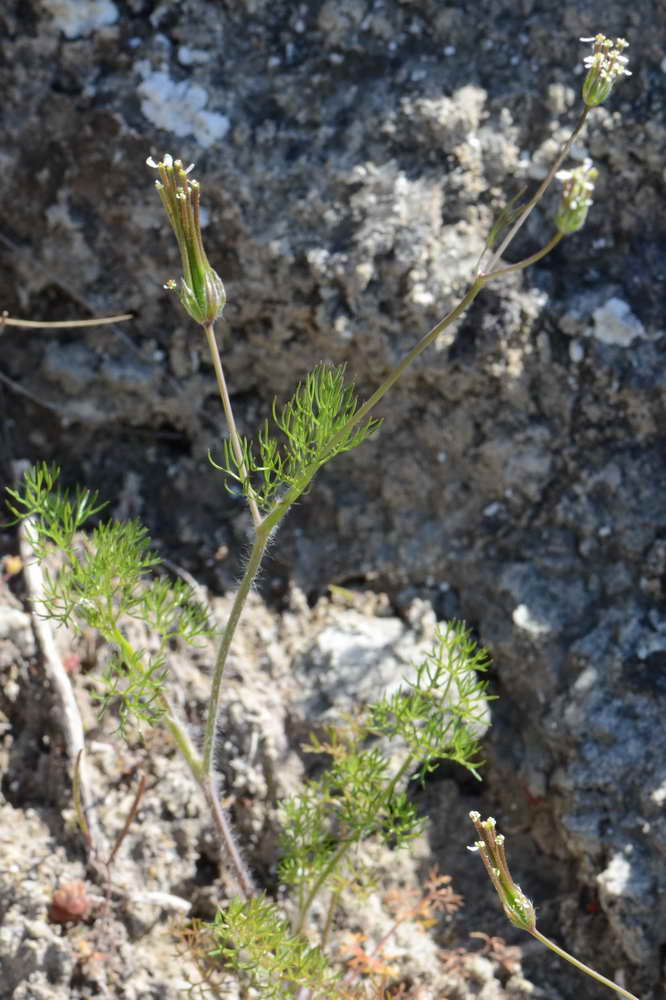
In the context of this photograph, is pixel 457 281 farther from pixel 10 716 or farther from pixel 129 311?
pixel 10 716

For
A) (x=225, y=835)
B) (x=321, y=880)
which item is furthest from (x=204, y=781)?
(x=321, y=880)

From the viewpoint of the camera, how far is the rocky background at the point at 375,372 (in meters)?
2.62

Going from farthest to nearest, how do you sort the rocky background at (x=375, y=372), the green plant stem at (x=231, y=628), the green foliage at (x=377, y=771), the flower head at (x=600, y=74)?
the rocky background at (x=375, y=372) < the green foliage at (x=377, y=771) < the green plant stem at (x=231, y=628) < the flower head at (x=600, y=74)

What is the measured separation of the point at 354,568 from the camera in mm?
2973

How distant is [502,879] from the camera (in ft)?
5.83

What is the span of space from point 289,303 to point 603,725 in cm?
140

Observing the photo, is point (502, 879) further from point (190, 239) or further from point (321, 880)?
point (190, 239)

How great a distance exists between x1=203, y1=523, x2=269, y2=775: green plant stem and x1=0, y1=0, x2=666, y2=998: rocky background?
0.54 m

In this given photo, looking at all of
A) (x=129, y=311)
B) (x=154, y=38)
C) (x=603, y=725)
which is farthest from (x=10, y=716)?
(x=154, y=38)

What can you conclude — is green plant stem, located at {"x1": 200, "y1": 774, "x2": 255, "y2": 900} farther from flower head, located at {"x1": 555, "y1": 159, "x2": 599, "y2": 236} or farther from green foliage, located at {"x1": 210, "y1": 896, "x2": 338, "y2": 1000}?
flower head, located at {"x1": 555, "y1": 159, "x2": 599, "y2": 236}

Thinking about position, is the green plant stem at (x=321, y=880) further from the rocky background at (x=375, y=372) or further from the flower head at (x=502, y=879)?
the flower head at (x=502, y=879)

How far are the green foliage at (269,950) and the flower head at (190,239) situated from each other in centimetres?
125

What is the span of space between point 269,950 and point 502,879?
68 centimetres

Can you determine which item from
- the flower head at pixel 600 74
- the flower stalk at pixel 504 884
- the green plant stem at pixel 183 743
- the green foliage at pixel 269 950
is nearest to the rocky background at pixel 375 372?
the green foliage at pixel 269 950
